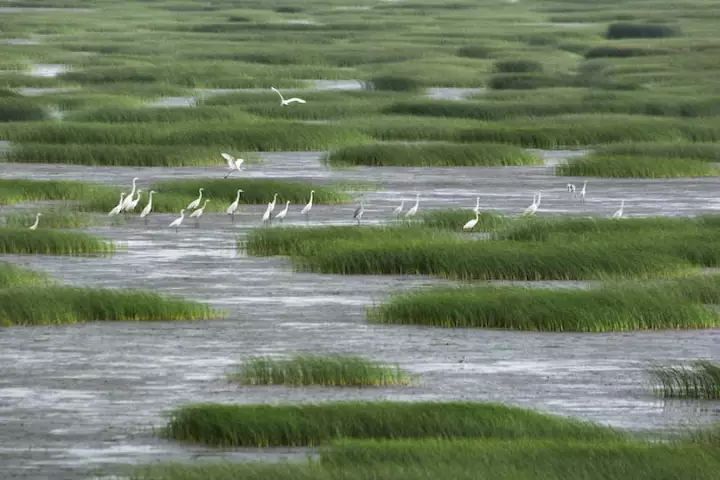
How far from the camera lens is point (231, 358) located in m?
20.8

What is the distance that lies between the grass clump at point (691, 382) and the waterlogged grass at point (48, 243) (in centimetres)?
1132

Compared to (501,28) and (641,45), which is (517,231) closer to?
(641,45)

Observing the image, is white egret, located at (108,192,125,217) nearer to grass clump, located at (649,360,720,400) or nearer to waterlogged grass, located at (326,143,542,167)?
waterlogged grass, located at (326,143,542,167)

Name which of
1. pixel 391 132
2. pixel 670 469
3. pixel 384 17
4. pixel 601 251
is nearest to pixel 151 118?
pixel 391 132

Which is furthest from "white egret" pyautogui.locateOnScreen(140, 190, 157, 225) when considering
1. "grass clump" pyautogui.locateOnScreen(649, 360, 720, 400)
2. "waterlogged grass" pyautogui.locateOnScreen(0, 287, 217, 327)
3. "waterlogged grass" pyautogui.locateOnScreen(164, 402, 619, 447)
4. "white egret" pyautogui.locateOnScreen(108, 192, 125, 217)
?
"waterlogged grass" pyautogui.locateOnScreen(164, 402, 619, 447)

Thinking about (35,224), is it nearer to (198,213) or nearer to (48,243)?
(48,243)

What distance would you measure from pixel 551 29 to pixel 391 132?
4819 cm

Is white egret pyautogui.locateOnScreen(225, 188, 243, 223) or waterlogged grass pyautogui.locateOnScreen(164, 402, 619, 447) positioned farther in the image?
white egret pyautogui.locateOnScreen(225, 188, 243, 223)

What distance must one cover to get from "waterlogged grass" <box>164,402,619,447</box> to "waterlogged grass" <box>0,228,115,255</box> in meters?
12.0

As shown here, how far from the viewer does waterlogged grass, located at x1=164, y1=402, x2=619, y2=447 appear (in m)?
16.7

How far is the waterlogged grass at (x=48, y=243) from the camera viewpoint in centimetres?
2894

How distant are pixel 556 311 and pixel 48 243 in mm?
8746

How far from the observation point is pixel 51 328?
22.5 meters

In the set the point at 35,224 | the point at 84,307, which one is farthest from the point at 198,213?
the point at 84,307
